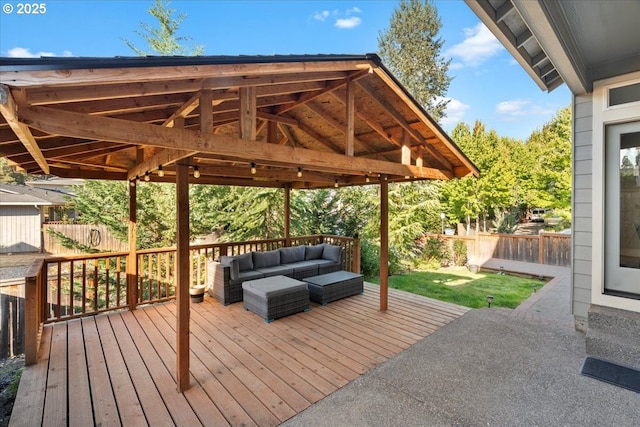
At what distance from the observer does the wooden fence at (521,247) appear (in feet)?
34.5

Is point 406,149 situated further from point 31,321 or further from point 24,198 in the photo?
point 24,198

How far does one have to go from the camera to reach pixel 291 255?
714 centimetres

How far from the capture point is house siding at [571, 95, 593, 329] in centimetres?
399

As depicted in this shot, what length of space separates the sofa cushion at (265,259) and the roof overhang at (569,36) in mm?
5480

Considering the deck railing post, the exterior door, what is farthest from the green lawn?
the deck railing post

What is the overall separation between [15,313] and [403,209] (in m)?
11.4

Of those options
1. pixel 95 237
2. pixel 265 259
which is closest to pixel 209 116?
pixel 265 259

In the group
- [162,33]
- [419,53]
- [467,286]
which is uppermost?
[419,53]

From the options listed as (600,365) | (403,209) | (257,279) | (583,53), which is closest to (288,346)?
(257,279)

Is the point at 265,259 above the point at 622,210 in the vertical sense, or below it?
below

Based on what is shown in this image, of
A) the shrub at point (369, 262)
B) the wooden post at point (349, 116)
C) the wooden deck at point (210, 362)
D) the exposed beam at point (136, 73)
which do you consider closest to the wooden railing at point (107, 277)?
the wooden deck at point (210, 362)

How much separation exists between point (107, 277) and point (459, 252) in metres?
11.7

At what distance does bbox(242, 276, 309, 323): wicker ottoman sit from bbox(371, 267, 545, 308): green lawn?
12.7 ft

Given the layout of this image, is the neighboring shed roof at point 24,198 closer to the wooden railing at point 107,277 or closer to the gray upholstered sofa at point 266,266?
the wooden railing at point 107,277
